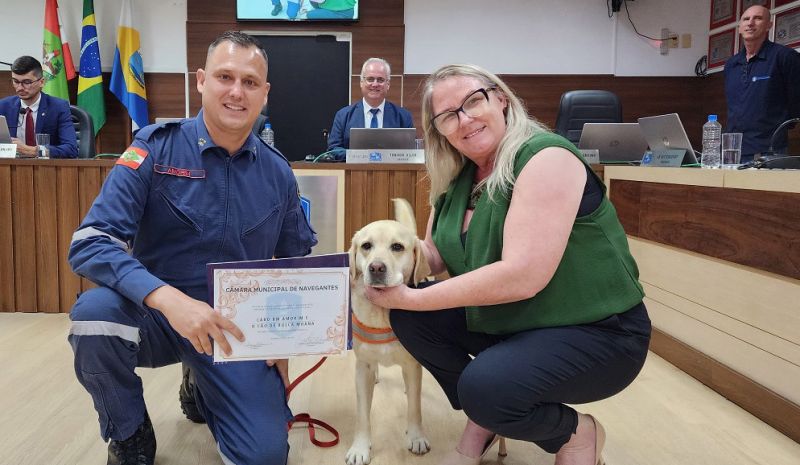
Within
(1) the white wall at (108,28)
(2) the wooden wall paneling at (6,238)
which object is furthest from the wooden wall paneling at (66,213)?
(1) the white wall at (108,28)

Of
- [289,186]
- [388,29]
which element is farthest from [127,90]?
[289,186]

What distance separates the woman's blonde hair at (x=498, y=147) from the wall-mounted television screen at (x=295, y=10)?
5041mm

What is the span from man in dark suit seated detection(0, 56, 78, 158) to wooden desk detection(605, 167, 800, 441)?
154 inches

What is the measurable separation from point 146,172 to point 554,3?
5.94m

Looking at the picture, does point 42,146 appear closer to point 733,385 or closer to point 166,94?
point 166,94

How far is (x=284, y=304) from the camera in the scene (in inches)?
58.3

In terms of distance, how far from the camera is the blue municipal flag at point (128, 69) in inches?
245

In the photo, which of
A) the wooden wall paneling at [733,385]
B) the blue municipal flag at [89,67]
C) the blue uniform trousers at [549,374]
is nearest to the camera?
the blue uniform trousers at [549,374]

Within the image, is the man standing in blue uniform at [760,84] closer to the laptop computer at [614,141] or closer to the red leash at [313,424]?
the laptop computer at [614,141]

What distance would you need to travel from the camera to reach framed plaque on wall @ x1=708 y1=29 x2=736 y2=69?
6081 millimetres

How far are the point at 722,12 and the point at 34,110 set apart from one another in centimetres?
655

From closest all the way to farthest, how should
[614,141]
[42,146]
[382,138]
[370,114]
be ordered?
[382,138] → [614,141] → [42,146] → [370,114]

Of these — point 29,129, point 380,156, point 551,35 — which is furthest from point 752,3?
point 29,129

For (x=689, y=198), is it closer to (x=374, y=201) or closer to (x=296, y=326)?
(x=374, y=201)
